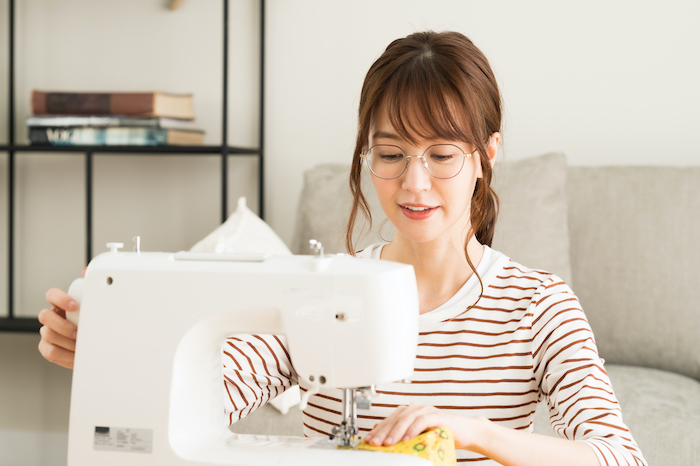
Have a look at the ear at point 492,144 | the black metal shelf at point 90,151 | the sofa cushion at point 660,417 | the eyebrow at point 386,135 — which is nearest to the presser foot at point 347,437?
the eyebrow at point 386,135

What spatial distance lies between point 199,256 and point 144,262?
65 mm

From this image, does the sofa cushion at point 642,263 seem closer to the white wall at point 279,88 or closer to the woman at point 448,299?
the white wall at point 279,88

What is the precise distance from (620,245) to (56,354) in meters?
1.60

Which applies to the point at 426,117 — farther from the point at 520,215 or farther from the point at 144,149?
the point at 144,149

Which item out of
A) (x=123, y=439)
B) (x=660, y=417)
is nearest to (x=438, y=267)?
(x=123, y=439)

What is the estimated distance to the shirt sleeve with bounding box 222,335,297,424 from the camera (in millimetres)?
1034

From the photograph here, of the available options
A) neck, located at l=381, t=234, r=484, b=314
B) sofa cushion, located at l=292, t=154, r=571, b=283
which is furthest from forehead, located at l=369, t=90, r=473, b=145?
sofa cushion, located at l=292, t=154, r=571, b=283

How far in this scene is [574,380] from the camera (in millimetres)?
939

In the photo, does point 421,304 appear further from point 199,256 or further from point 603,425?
point 199,256

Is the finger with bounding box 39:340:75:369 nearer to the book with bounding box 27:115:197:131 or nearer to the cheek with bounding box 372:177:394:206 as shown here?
the cheek with bounding box 372:177:394:206

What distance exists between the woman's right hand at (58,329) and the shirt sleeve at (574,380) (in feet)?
2.23

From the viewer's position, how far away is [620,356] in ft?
6.40

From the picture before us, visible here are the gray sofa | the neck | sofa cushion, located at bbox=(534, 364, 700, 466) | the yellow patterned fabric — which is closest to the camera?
the yellow patterned fabric

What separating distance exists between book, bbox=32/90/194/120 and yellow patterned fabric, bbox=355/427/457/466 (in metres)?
1.75
